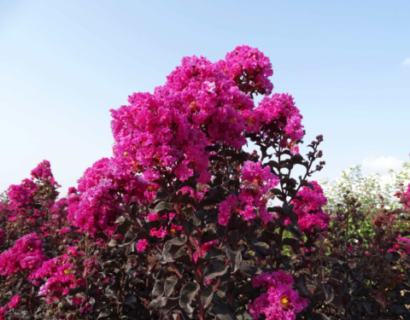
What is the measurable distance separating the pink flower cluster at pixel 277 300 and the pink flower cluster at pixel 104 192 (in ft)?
4.29

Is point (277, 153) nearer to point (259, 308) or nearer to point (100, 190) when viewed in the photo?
point (259, 308)

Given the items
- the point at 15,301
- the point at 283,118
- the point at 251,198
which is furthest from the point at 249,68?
the point at 15,301

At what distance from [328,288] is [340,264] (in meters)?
0.89

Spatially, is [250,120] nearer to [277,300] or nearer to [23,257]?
[277,300]

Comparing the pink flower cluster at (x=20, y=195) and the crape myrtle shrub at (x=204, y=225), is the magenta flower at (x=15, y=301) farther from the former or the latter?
the pink flower cluster at (x=20, y=195)

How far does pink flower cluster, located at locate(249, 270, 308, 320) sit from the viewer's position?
2.39 meters

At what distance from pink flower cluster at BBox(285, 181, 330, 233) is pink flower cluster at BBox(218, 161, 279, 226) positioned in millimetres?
958

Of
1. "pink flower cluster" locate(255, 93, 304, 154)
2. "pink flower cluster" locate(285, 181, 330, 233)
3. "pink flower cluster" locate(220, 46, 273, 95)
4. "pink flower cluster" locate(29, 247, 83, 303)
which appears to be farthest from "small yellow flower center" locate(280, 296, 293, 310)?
"pink flower cluster" locate(220, 46, 273, 95)

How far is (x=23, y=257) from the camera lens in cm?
387

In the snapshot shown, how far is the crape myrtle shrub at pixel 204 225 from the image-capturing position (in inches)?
89.4

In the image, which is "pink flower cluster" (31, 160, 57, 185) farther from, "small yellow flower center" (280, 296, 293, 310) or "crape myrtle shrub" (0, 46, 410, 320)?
"small yellow flower center" (280, 296, 293, 310)

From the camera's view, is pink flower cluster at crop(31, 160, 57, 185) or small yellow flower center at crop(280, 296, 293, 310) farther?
pink flower cluster at crop(31, 160, 57, 185)

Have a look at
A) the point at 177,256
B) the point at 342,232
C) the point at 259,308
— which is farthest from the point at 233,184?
the point at 342,232

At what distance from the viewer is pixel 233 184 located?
8.74 ft
